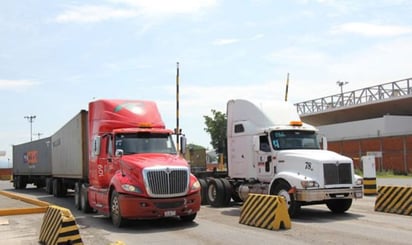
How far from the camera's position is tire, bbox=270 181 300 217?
14.1 metres

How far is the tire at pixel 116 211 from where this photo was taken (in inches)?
500

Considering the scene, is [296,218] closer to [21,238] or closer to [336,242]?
[336,242]

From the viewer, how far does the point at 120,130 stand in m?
14.2

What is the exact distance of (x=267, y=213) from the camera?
12.3 m

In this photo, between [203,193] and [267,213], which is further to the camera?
[203,193]

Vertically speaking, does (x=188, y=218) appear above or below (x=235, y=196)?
below

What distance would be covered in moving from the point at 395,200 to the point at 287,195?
3.33m

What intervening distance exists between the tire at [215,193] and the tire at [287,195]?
3.08m

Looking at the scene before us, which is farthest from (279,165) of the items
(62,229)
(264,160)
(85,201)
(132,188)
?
(62,229)

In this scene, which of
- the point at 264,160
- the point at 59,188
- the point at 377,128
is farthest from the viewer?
the point at 377,128

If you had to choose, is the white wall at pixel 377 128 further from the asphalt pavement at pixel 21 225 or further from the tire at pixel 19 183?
the asphalt pavement at pixel 21 225

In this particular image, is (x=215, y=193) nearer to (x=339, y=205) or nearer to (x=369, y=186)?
(x=339, y=205)

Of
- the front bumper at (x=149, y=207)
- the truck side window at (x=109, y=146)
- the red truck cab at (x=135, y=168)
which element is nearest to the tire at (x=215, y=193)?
the red truck cab at (x=135, y=168)

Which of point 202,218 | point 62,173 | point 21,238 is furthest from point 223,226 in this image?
point 62,173
